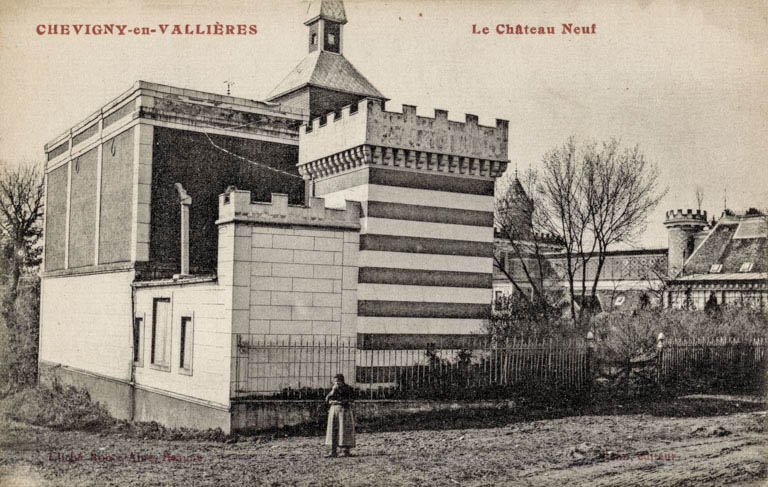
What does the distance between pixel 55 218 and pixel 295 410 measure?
18.7m

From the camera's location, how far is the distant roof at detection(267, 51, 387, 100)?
27547 mm

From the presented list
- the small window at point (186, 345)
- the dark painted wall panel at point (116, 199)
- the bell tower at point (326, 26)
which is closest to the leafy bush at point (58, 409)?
the small window at point (186, 345)

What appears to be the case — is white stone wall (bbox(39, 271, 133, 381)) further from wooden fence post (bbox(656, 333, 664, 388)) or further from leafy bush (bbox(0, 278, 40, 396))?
wooden fence post (bbox(656, 333, 664, 388))

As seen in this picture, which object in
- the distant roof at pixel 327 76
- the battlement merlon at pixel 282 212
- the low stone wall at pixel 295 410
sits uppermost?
the distant roof at pixel 327 76

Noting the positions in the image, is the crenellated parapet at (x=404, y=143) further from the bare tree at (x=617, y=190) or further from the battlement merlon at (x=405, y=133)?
the bare tree at (x=617, y=190)

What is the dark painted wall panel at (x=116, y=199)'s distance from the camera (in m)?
25.5

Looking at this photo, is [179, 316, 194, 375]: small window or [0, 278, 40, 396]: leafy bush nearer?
[179, 316, 194, 375]: small window

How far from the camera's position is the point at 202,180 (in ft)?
85.3

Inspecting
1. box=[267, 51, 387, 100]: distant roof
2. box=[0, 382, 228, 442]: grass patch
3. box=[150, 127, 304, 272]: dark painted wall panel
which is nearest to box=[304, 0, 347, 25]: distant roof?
box=[267, 51, 387, 100]: distant roof

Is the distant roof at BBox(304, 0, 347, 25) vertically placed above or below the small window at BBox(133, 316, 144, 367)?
above

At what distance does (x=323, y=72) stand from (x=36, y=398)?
16.2m

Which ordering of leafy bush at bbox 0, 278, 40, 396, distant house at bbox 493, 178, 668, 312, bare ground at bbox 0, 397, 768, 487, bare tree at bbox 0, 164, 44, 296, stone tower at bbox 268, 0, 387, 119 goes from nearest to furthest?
bare ground at bbox 0, 397, 768, 487, stone tower at bbox 268, 0, 387, 119, leafy bush at bbox 0, 278, 40, 396, bare tree at bbox 0, 164, 44, 296, distant house at bbox 493, 178, 668, 312

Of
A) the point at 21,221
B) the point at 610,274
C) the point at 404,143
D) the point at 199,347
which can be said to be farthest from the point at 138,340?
the point at 610,274

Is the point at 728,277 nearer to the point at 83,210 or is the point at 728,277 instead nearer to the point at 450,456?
the point at 450,456
